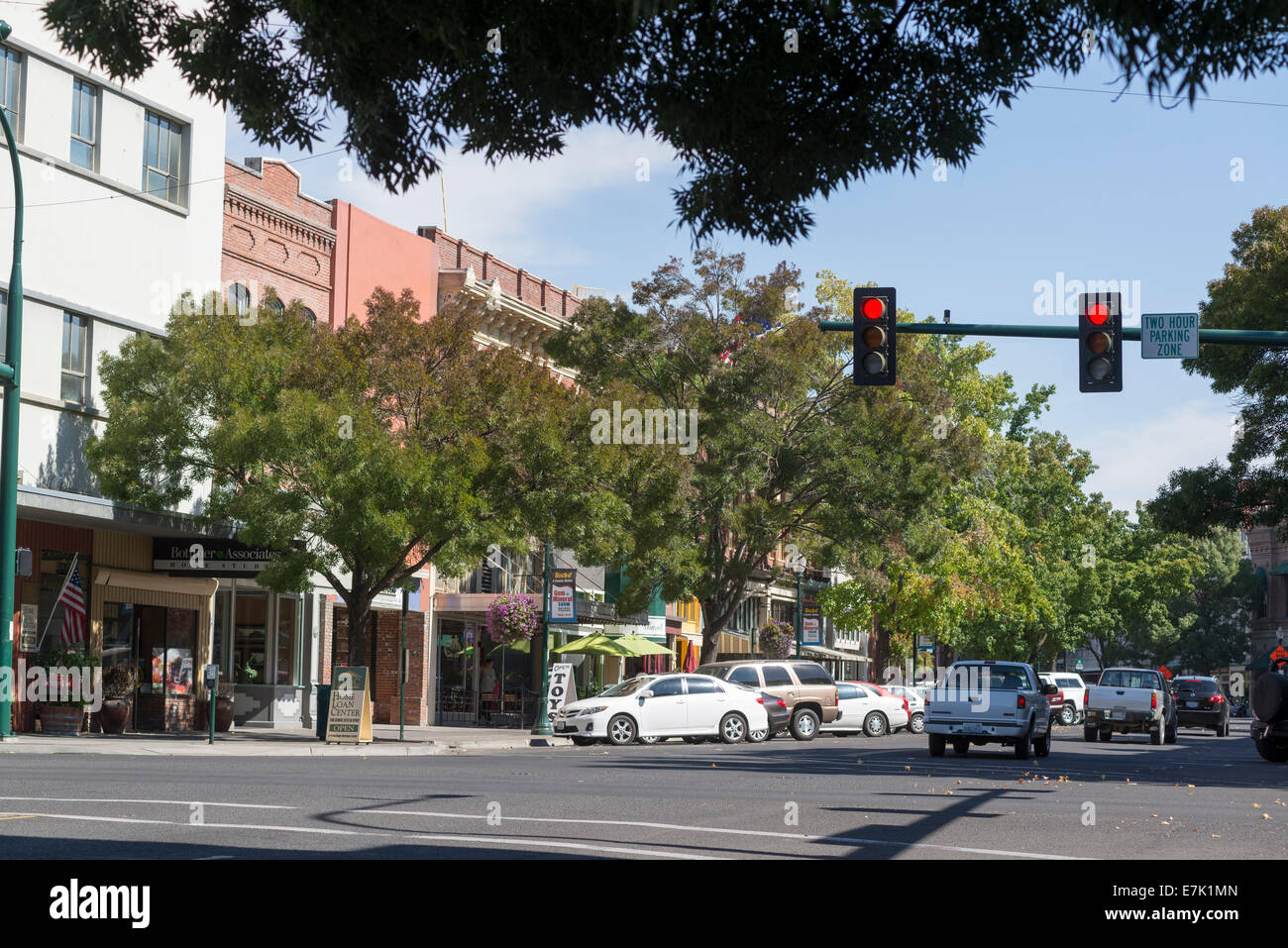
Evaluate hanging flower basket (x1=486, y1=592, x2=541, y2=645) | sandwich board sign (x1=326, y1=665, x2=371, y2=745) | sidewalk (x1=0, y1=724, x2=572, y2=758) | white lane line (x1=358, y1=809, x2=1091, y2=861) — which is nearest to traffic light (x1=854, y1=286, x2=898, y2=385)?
white lane line (x1=358, y1=809, x2=1091, y2=861)

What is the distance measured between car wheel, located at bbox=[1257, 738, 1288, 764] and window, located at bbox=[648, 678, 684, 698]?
11.2m

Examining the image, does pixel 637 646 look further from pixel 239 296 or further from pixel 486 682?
pixel 239 296

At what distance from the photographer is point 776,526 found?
39.3 meters

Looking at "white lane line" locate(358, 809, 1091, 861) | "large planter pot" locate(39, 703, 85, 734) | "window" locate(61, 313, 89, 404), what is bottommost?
"large planter pot" locate(39, 703, 85, 734)

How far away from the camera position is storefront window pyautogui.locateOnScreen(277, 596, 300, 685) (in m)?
36.2

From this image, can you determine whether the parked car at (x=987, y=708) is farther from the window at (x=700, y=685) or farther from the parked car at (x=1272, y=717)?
the window at (x=700, y=685)

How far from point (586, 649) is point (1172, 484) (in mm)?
14864

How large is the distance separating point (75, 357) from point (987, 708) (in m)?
17.9

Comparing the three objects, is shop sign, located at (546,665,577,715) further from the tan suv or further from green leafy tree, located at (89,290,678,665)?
green leafy tree, located at (89,290,678,665)

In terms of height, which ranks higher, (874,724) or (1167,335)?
(1167,335)

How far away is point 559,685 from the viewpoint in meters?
35.9

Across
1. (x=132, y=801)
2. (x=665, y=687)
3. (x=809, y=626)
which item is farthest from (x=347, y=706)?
(x=809, y=626)

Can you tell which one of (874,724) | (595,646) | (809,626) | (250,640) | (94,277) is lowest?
(874,724)

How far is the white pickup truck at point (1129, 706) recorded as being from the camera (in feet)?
120
